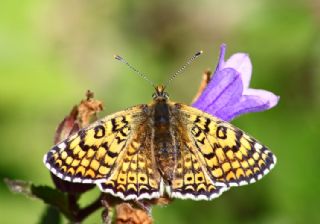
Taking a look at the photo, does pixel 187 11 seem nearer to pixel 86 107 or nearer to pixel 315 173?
pixel 315 173

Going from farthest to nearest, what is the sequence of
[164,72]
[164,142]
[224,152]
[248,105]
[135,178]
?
[164,72] < [248,105] < [164,142] < [224,152] < [135,178]

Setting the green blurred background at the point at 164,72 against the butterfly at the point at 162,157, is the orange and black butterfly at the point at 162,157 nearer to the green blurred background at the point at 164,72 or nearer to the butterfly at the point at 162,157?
the butterfly at the point at 162,157

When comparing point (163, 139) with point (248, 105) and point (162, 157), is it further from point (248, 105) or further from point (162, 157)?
point (248, 105)

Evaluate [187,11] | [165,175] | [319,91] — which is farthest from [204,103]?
[187,11]

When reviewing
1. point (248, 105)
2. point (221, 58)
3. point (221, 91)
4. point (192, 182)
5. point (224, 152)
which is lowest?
point (192, 182)

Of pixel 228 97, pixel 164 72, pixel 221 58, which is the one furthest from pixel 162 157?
pixel 164 72

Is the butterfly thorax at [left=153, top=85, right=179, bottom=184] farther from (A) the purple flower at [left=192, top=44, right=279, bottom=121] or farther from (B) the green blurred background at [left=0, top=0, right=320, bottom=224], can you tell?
(B) the green blurred background at [left=0, top=0, right=320, bottom=224]

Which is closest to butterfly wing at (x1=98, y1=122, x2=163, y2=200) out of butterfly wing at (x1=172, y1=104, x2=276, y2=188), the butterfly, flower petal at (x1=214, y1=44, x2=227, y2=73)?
the butterfly
